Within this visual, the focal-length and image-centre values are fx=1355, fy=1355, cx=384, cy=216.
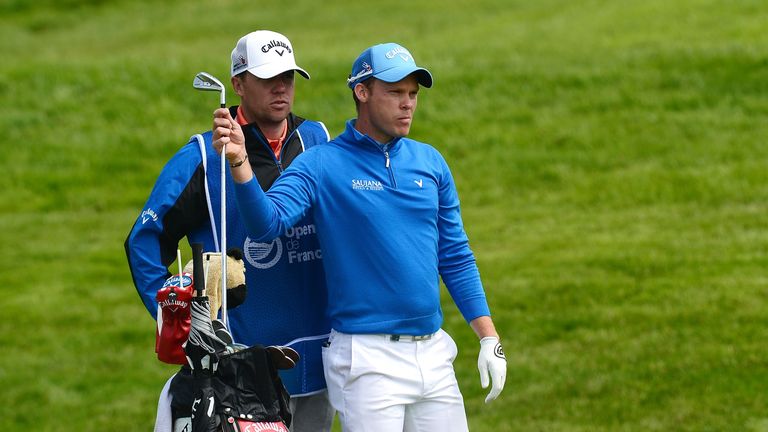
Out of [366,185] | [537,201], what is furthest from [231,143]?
[537,201]

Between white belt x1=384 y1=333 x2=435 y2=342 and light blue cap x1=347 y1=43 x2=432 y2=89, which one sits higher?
light blue cap x1=347 y1=43 x2=432 y2=89

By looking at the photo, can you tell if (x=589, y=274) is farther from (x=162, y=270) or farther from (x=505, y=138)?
(x=162, y=270)

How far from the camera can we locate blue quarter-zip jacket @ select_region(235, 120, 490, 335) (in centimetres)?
586

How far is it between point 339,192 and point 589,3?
25564 mm

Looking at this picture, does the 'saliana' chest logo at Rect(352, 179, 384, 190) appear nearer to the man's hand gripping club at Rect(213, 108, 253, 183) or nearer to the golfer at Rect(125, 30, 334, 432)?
the golfer at Rect(125, 30, 334, 432)

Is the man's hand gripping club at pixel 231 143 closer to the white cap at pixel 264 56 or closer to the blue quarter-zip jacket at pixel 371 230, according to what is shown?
the blue quarter-zip jacket at pixel 371 230

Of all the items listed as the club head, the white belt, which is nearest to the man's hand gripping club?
the club head

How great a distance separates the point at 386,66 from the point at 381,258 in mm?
843

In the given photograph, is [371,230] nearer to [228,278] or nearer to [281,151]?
[228,278]

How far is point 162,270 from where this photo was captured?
244 inches

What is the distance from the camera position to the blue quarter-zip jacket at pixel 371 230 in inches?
231

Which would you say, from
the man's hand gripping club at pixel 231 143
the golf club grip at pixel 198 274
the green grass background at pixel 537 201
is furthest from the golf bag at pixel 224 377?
the green grass background at pixel 537 201

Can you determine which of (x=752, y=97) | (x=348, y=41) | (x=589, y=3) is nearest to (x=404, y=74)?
(x=752, y=97)

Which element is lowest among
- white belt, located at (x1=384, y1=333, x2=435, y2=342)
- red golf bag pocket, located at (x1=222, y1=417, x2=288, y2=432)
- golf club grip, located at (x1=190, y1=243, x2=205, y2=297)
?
red golf bag pocket, located at (x1=222, y1=417, x2=288, y2=432)
